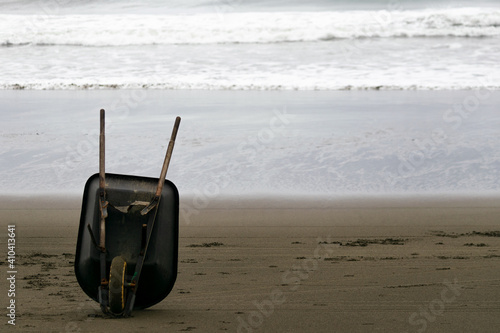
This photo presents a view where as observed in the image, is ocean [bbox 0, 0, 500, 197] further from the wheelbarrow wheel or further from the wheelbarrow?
the wheelbarrow wheel

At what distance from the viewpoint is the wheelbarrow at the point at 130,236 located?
3.20m

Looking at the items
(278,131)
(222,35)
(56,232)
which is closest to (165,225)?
(56,232)

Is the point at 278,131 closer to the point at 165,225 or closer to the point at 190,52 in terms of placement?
the point at 165,225

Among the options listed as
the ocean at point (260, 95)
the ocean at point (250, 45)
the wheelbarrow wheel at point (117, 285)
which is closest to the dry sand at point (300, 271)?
the wheelbarrow wheel at point (117, 285)

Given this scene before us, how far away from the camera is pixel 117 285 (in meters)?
3.05

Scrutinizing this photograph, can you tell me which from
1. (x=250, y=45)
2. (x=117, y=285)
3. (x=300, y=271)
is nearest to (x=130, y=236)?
(x=117, y=285)

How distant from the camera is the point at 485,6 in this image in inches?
986

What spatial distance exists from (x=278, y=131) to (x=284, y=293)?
5.43m

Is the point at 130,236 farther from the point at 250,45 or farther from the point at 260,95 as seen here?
the point at 250,45

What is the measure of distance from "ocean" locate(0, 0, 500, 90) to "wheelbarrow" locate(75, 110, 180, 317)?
10.6 m

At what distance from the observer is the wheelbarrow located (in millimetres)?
3195

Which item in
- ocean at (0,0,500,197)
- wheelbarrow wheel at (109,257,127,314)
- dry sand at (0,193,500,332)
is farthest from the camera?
ocean at (0,0,500,197)

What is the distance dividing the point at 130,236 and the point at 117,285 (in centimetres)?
31

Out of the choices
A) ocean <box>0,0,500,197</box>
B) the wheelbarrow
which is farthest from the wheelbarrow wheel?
ocean <box>0,0,500,197</box>
